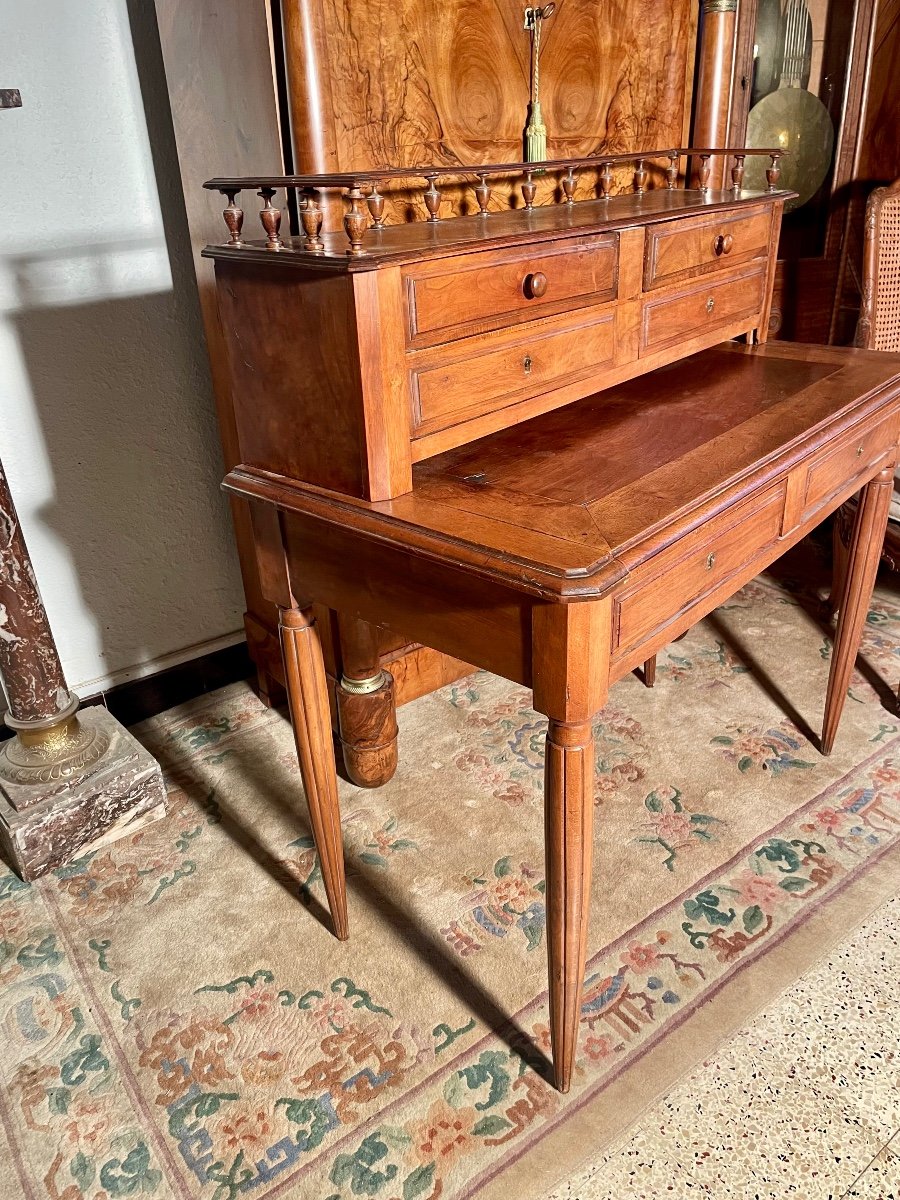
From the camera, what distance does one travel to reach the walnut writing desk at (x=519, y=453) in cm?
119

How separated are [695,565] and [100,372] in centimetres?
151

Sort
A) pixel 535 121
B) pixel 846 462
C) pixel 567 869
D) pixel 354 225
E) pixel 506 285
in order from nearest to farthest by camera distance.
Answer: pixel 354 225 → pixel 567 869 → pixel 506 285 → pixel 846 462 → pixel 535 121

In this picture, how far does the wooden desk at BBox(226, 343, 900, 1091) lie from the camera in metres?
1.16

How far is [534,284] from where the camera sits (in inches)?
55.7

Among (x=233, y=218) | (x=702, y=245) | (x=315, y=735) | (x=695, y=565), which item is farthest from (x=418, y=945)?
(x=702, y=245)

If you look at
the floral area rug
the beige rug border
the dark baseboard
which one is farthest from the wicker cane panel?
the dark baseboard

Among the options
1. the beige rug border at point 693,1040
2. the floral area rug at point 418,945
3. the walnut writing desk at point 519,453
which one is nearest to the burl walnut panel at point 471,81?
the walnut writing desk at point 519,453

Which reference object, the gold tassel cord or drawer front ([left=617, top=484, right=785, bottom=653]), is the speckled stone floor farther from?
the gold tassel cord

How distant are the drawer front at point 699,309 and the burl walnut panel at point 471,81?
0.47 m

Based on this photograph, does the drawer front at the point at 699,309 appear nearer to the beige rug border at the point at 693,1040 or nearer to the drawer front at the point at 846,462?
the drawer front at the point at 846,462

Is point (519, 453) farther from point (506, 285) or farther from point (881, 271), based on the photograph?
point (881, 271)

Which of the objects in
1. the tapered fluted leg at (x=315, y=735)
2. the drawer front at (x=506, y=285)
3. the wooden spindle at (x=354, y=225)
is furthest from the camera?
the tapered fluted leg at (x=315, y=735)

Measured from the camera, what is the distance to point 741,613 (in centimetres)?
288

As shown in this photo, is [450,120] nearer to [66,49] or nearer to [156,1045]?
[66,49]
